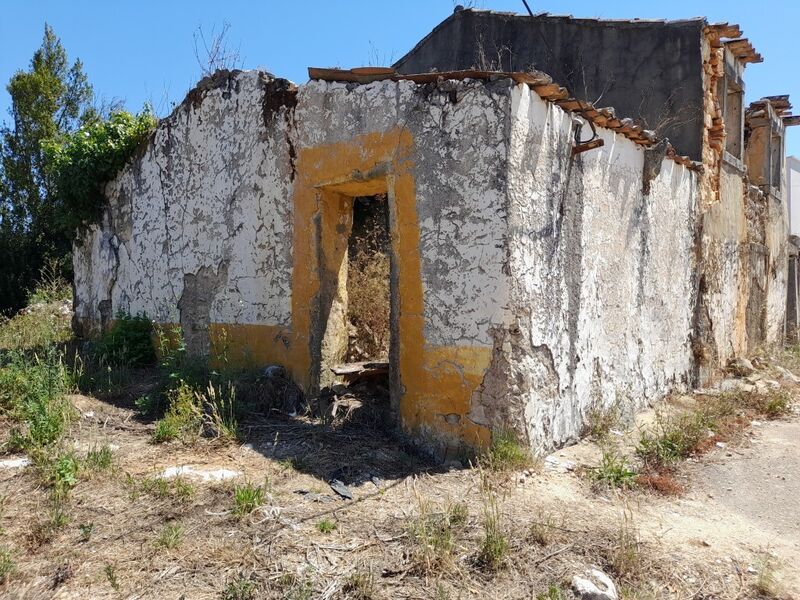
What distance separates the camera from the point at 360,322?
7062 mm

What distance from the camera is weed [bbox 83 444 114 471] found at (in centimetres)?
461

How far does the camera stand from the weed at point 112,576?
10.6ft

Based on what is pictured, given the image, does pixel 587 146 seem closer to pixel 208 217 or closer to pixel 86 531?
pixel 208 217

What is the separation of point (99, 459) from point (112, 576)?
157 cm

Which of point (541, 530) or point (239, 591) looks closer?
point (239, 591)

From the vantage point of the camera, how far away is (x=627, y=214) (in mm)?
6781

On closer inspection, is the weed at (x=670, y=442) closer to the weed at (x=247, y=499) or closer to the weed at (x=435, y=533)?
the weed at (x=435, y=533)

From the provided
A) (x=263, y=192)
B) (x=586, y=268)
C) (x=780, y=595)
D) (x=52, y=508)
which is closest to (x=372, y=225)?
(x=263, y=192)

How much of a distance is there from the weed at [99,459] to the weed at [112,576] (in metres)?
1.33

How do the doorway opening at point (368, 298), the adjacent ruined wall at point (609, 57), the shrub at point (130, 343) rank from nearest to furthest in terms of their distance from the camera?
the doorway opening at point (368, 298) < the shrub at point (130, 343) < the adjacent ruined wall at point (609, 57)

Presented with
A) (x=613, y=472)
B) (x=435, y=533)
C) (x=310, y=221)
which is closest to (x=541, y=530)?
(x=435, y=533)

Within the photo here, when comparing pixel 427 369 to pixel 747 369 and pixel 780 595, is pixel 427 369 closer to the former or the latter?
pixel 780 595

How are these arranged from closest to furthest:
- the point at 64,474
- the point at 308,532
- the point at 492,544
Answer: the point at 492,544, the point at 308,532, the point at 64,474

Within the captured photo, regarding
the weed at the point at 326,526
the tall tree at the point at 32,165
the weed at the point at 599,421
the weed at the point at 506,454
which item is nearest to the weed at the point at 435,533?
the weed at the point at 326,526
